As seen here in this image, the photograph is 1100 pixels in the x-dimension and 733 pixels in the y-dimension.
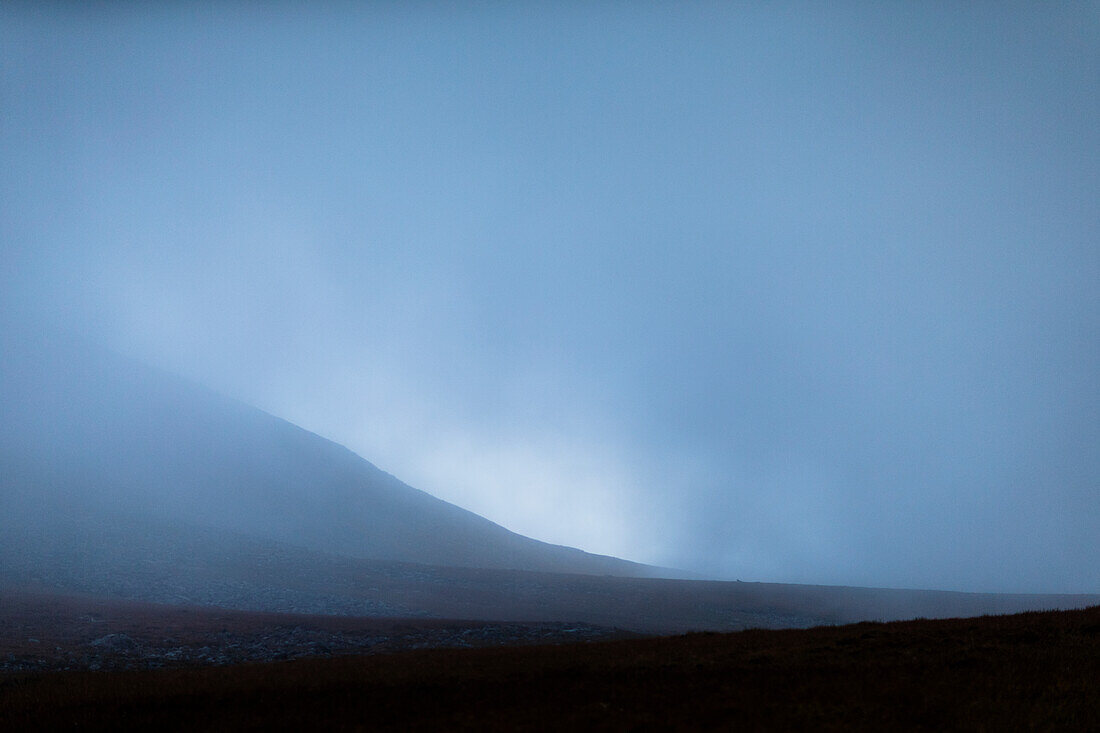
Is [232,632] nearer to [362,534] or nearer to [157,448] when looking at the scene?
[362,534]

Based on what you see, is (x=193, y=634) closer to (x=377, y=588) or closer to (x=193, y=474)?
(x=377, y=588)

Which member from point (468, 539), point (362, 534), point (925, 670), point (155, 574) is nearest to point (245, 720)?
point (925, 670)

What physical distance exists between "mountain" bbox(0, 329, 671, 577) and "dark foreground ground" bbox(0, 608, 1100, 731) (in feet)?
259

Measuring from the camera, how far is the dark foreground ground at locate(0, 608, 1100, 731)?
13.9 meters

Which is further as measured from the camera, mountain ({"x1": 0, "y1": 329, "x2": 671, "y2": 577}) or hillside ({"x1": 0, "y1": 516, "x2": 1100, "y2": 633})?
mountain ({"x1": 0, "y1": 329, "x2": 671, "y2": 577})

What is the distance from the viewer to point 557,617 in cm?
5831

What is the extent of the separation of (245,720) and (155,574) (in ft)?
207

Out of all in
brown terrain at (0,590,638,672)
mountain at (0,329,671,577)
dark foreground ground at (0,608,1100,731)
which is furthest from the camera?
mountain at (0,329,671,577)

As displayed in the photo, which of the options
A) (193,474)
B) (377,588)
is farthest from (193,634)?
(193,474)

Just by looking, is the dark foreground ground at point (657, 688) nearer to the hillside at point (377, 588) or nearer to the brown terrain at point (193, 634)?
the brown terrain at point (193, 634)

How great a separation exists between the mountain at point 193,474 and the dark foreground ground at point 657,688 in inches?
3113

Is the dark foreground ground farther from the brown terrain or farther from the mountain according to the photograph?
the mountain

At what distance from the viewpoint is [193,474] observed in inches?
4606

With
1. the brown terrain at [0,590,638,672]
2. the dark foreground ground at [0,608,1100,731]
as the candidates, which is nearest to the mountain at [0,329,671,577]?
the brown terrain at [0,590,638,672]
